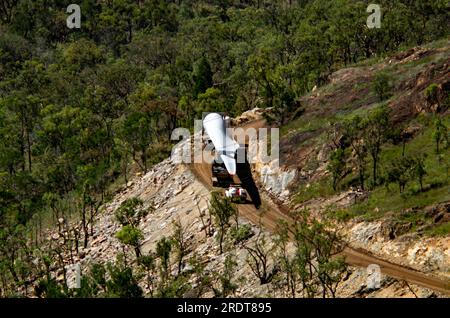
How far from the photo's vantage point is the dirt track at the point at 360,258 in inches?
1790

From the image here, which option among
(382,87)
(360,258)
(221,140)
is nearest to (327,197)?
(360,258)

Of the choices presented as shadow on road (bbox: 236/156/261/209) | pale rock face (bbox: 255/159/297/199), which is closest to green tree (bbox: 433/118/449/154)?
pale rock face (bbox: 255/159/297/199)

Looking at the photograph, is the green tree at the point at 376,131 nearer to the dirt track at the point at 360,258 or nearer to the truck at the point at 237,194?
the dirt track at the point at 360,258

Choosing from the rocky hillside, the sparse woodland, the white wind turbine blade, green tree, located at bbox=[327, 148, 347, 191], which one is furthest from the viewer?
the white wind turbine blade

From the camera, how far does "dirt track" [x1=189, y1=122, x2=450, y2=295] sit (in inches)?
1790

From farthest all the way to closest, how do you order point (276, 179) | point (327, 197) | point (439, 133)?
point (276, 179) < point (327, 197) < point (439, 133)

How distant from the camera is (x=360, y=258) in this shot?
1983 inches

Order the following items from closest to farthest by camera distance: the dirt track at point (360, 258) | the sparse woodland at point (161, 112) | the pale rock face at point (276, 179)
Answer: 1. the dirt track at point (360, 258)
2. the sparse woodland at point (161, 112)
3. the pale rock face at point (276, 179)

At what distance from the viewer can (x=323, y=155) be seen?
6681cm

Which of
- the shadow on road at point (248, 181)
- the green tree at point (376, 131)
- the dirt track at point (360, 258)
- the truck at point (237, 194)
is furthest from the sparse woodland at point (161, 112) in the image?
the shadow on road at point (248, 181)

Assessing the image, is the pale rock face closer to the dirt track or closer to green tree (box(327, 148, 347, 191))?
the dirt track

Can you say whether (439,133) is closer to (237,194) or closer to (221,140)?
(237,194)

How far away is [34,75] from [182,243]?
3651 inches

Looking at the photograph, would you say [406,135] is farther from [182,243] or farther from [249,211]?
[182,243]
